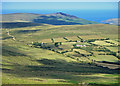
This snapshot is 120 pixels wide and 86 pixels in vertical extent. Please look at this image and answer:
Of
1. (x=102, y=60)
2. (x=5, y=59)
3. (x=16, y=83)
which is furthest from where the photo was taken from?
(x=102, y=60)

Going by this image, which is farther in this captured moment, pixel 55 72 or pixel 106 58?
pixel 106 58

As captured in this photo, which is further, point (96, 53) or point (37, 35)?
point (37, 35)

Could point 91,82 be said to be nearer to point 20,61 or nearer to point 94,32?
point 20,61

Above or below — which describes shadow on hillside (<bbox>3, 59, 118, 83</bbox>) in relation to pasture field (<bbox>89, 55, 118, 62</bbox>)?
above

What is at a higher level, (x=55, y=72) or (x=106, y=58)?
(x=55, y=72)

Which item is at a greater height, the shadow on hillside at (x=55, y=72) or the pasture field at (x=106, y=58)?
the shadow on hillside at (x=55, y=72)

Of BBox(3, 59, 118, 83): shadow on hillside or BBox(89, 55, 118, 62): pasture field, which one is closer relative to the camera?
BBox(3, 59, 118, 83): shadow on hillside

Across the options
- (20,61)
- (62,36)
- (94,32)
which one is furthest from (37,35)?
(20,61)

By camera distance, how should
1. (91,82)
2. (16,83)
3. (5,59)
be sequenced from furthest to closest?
(5,59) < (91,82) < (16,83)

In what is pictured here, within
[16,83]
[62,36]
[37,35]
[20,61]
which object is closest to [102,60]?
[20,61]

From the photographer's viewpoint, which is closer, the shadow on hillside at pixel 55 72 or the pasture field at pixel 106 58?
the shadow on hillside at pixel 55 72
